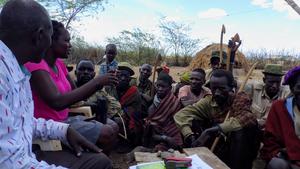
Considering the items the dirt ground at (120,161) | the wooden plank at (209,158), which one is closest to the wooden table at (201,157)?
the wooden plank at (209,158)

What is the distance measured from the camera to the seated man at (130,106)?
522 cm

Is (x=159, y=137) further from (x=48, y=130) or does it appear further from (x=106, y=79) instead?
(x=48, y=130)

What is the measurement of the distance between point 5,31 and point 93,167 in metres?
0.99

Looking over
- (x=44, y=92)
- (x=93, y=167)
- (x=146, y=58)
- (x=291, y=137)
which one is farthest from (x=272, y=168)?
(x=146, y=58)

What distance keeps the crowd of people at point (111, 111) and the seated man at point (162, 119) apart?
12mm

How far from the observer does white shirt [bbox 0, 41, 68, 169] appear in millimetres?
1469

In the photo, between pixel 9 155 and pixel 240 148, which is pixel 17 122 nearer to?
pixel 9 155

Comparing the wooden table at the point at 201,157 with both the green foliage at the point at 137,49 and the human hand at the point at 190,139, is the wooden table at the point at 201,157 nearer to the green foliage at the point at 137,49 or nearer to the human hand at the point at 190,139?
the human hand at the point at 190,139

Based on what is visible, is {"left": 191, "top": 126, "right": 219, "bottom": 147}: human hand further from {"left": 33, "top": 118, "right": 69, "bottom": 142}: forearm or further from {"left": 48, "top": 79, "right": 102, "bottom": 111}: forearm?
{"left": 33, "top": 118, "right": 69, "bottom": 142}: forearm

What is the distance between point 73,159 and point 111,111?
8.62ft

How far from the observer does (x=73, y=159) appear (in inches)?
88.9

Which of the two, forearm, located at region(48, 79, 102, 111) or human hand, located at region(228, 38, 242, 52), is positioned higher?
human hand, located at region(228, 38, 242, 52)

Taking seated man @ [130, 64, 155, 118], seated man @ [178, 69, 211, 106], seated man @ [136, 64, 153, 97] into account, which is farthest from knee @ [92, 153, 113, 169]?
seated man @ [136, 64, 153, 97]

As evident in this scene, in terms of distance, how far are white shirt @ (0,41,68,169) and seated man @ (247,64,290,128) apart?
315cm
